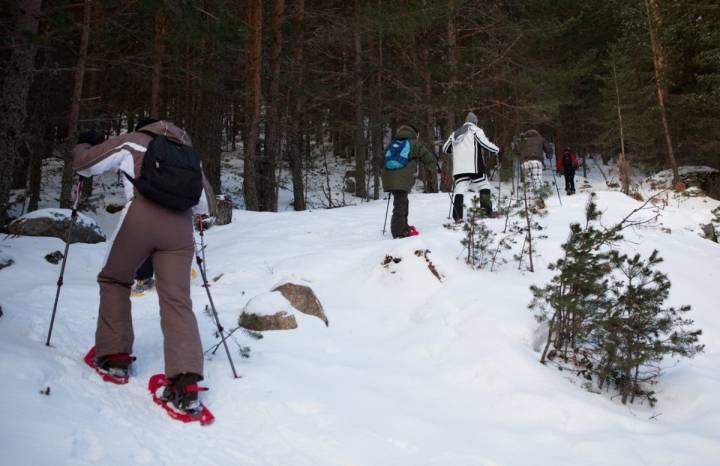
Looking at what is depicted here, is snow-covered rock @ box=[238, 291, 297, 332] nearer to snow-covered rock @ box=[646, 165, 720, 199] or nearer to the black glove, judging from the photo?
the black glove

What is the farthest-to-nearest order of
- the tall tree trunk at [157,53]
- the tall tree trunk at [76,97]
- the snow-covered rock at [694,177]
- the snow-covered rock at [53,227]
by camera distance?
the snow-covered rock at [694,177] → the tall tree trunk at [157,53] → the tall tree trunk at [76,97] → the snow-covered rock at [53,227]

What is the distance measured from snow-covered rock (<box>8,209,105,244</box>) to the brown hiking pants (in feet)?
19.1

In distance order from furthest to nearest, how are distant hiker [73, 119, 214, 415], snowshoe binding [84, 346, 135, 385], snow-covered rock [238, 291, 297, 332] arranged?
snow-covered rock [238, 291, 297, 332] < snowshoe binding [84, 346, 135, 385] < distant hiker [73, 119, 214, 415]

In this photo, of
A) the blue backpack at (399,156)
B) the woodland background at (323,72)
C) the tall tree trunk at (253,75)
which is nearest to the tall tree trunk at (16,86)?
the woodland background at (323,72)

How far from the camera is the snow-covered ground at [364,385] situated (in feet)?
9.45

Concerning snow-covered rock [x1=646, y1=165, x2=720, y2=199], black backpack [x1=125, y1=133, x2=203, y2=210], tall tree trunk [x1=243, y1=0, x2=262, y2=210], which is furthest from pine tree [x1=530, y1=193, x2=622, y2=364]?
snow-covered rock [x1=646, y1=165, x2=720, y2=199]

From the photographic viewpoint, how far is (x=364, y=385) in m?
3.96

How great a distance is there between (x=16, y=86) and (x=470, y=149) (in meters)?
7.29

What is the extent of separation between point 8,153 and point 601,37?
83.6ft

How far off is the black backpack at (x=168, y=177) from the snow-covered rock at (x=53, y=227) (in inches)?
240

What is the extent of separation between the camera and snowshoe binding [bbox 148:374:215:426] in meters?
3.10

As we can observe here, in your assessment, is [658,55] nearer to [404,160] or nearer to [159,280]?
[404,160]

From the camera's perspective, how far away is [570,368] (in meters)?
4.39

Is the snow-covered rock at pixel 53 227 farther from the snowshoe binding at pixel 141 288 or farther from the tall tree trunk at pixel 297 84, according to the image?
the tall tree trunk at pixel 297 84
